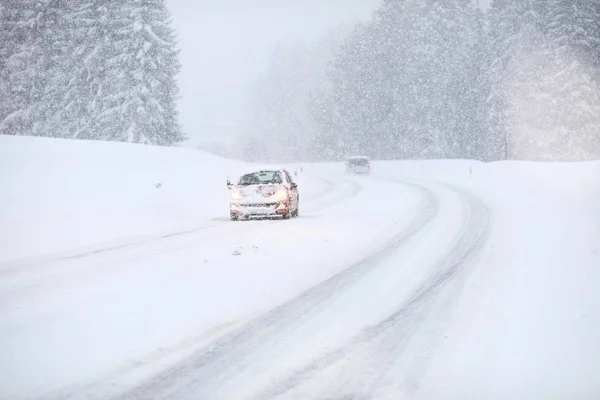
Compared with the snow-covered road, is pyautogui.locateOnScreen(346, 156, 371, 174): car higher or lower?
lower

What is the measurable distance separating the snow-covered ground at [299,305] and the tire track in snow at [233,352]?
2 cm

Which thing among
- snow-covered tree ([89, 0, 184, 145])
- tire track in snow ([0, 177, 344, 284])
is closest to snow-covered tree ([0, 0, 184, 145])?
snow-covered tree ([89, 0, 184, 145])

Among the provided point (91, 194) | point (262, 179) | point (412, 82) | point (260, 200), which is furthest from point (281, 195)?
point (412, 82)

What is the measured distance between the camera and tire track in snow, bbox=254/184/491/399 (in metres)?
4.14

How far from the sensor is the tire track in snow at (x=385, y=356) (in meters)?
4.14

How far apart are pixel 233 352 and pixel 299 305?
1.71 meters

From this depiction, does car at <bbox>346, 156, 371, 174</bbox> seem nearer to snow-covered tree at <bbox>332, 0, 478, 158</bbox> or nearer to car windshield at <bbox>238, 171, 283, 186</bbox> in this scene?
snow-covered tree at <bbox>332, 0, 478, 158</bbox>

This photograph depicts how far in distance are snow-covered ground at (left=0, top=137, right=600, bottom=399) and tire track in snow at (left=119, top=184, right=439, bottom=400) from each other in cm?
2

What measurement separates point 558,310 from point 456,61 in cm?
6809

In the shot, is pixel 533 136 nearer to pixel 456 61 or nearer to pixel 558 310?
pixel 456 61

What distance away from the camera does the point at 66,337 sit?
5.50 metres

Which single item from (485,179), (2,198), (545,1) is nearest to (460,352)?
(2,198)

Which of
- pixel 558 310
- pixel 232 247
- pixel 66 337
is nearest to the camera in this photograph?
pixel 66 337

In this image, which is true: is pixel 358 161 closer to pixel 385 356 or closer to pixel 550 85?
pixel 550 85
